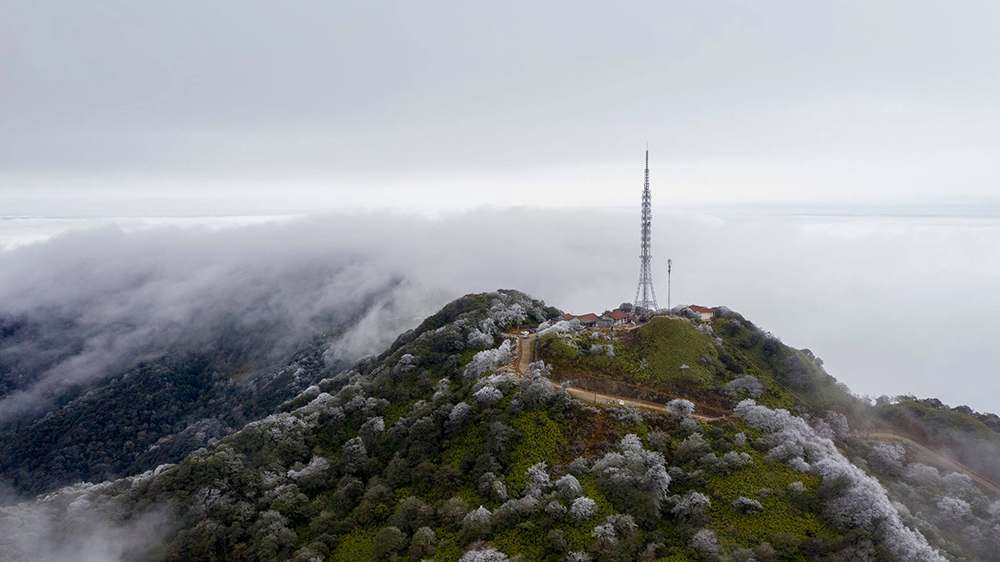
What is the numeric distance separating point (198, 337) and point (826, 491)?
18977 centimetres

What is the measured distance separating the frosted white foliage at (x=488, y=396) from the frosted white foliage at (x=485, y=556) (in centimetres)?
1347

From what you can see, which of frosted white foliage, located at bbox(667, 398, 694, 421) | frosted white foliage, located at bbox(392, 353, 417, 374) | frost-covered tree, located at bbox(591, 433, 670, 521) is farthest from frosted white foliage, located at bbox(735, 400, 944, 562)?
frosted white foliage, located at bbox(392, 353, 417, 374)

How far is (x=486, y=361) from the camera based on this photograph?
47094 mm

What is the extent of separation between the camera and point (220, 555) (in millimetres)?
35375

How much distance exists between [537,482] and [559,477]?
1840mm

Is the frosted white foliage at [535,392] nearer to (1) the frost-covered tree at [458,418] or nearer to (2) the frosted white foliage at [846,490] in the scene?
(1) the frost-covered tree at [458,418]

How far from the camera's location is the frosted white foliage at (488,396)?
39.8 meters

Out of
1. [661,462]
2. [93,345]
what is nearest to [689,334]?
[661,462]

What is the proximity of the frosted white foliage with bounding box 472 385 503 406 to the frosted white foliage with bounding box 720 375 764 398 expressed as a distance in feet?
65.3

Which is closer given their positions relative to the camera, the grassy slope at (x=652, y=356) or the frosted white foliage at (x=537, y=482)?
the frosted white foliage at (x=537, y=482)

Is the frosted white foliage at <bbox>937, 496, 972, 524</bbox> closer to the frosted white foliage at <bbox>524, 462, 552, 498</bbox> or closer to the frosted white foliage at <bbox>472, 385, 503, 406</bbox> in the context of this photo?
the frosted white foliage at <bbox>524, 462, 552, 498</bbox>

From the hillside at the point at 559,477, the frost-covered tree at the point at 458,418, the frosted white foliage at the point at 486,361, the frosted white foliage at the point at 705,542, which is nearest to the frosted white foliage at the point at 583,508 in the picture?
the hillside at the point at 559,477

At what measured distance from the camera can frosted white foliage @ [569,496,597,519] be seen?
2873 cm

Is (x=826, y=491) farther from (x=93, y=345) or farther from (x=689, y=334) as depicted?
(x=93, y=345)
